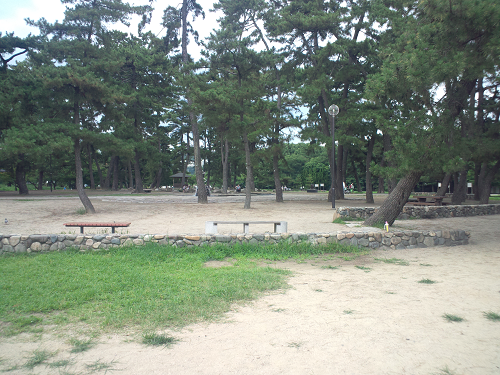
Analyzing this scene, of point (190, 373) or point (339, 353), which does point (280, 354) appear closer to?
point (339, 353)

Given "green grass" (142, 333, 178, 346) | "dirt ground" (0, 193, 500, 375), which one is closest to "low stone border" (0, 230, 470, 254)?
"dirt ground" (0, 193, 500, 375)

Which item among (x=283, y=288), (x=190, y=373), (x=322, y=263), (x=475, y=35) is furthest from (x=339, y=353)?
(x=475, y=35)

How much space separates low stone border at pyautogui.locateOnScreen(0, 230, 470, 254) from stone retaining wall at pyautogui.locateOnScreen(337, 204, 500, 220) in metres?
4.31

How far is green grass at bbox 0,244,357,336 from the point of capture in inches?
141

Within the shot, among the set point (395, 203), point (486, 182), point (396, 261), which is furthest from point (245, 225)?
point (486, 182)

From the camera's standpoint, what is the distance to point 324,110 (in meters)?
21.0

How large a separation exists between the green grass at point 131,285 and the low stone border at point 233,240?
0.89 feet

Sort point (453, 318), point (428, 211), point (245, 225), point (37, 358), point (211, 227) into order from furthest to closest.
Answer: point (428, 211)
point (245, 225)
point (211, 227)
point (453, 318)
point (37, 358)

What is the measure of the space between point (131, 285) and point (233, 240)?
9.51 ft

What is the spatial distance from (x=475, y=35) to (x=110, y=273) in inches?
363

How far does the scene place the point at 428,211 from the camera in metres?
13.5

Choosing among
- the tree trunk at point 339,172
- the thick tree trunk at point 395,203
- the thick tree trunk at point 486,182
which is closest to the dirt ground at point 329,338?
the thick tree trunk at point 395,203

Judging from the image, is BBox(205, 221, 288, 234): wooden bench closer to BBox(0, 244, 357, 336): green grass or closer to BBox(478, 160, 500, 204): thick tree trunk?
BBox(0, 244, 357, 336): green grass

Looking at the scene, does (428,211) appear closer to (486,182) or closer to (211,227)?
(486,182)
